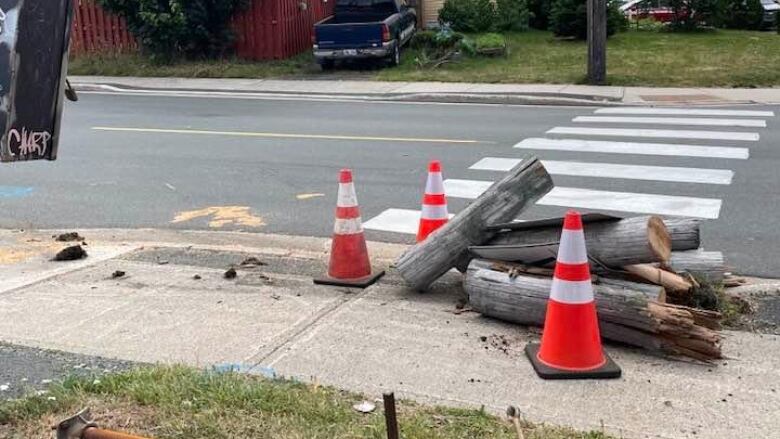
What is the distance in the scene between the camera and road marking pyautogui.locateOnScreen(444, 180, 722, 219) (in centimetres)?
753

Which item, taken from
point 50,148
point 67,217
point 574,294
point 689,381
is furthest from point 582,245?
point 67,217

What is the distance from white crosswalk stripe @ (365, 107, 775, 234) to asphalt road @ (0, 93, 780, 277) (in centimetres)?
6

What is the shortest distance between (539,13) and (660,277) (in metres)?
23.8

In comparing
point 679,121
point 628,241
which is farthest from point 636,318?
point 679,121

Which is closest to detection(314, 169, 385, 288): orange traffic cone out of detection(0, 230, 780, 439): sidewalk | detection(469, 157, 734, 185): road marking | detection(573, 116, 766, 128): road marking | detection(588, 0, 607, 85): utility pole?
detection(0, 230, 780, 439): sidewalk

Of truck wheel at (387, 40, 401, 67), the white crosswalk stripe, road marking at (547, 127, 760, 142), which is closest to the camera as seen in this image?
the white crosswalk stripe

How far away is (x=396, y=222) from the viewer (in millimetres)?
7547

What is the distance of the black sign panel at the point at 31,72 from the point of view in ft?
10.7

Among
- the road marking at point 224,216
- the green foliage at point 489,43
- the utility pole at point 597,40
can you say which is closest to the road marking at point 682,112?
the utility pole at point 597,40

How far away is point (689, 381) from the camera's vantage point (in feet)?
13.0

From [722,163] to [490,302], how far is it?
580 cm

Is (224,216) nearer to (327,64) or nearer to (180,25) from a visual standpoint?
(327,64)

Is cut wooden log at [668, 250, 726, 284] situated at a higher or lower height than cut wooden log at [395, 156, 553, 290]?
lower

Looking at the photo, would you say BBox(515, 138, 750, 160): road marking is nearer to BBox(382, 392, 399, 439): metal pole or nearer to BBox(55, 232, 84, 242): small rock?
BBox(55, 232, 84, 242): small rock
